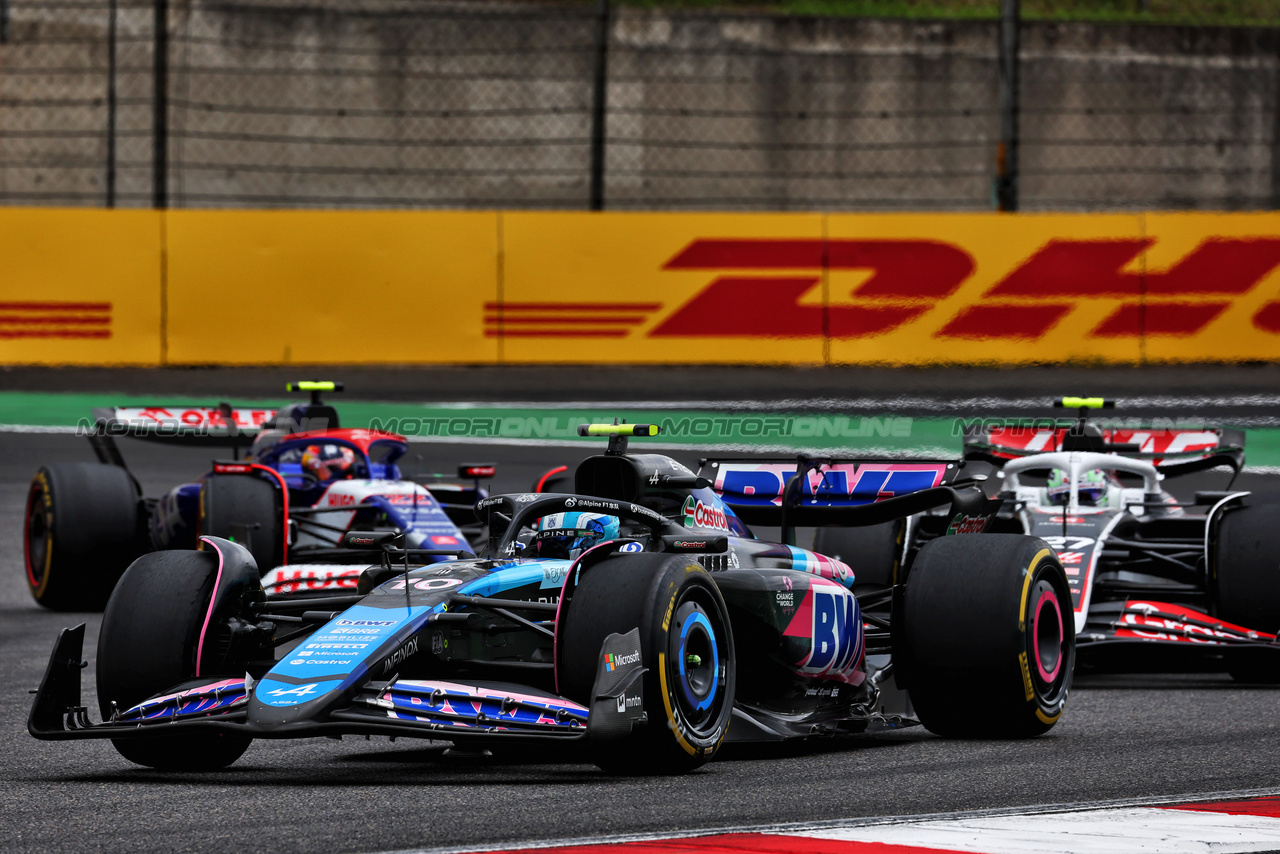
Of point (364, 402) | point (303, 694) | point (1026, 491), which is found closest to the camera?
point (303, 694)

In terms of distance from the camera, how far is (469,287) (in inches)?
714

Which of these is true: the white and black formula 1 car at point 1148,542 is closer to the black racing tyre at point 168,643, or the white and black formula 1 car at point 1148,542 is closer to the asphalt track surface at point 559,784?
the asphalt track surface at point 559,784

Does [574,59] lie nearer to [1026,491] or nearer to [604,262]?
[604,262]

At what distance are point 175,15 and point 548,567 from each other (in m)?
17.6

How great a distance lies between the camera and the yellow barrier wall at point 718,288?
58.6 feet

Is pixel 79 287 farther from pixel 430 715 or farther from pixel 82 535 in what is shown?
pixel 430 715

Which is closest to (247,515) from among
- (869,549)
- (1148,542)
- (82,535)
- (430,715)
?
(82,535)

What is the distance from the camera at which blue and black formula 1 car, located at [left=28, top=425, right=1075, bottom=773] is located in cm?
623

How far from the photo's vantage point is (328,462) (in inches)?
516

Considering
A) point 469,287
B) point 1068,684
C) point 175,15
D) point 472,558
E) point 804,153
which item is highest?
point 175,15

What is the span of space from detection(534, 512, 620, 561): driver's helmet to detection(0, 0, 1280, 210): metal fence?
14.4 metres

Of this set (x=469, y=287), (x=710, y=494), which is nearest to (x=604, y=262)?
(x=469, y=287)

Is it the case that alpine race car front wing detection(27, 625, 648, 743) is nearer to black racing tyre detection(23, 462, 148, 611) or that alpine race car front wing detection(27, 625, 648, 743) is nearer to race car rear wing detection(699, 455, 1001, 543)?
race car rear wing detection(699, 455, 1001, 543)

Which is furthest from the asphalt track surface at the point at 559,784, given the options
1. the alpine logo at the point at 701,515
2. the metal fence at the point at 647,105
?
the metal fence at the point at 647,105
